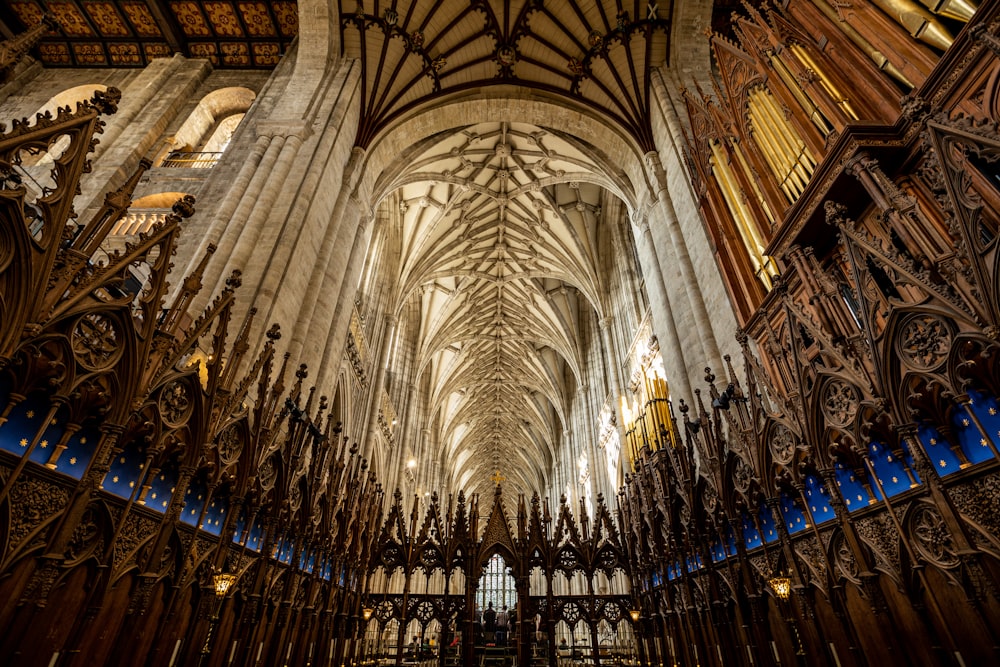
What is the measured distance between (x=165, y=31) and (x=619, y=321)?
54.0 feet

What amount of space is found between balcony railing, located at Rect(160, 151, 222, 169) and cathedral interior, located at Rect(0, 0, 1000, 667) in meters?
0.09

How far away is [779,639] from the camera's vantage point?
543 centimetres

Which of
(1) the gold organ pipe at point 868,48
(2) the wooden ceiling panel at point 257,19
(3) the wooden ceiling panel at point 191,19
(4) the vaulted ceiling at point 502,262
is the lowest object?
(1) the gold organ pipe at point 868,48

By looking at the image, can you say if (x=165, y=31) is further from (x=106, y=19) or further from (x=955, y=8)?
(x=955, y=8)

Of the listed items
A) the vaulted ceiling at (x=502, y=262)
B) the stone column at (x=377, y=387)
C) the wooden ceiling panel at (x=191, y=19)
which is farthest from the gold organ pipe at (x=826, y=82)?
the stone column at (x=377, y=387)

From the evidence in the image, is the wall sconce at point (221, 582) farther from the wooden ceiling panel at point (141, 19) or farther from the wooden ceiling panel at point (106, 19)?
the wooden ceiling panel at point (106, 19)

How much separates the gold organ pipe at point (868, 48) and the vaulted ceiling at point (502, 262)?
7879mm

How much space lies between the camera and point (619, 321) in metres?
17.6

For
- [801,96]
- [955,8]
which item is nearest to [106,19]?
[801,96]

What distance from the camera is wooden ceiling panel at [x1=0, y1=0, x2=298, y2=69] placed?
36.2 feet

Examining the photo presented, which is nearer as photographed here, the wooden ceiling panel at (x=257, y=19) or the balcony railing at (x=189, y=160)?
the balcony railing at (x=189, y=160)

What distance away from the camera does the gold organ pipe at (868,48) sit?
4895 millimetres

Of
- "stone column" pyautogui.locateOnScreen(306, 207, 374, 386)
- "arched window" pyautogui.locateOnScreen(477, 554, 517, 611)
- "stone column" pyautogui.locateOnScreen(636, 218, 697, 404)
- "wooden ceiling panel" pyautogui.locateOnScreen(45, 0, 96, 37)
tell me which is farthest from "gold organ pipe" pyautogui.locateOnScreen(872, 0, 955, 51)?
"arched window" pyautogui.locateOnScreen(477, 554, 517, 611)

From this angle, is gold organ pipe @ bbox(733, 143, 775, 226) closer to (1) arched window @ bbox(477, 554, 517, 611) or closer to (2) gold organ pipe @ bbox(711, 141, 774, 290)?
(2) gold organ pipe @ bbox(711, 141, 774, 290)
